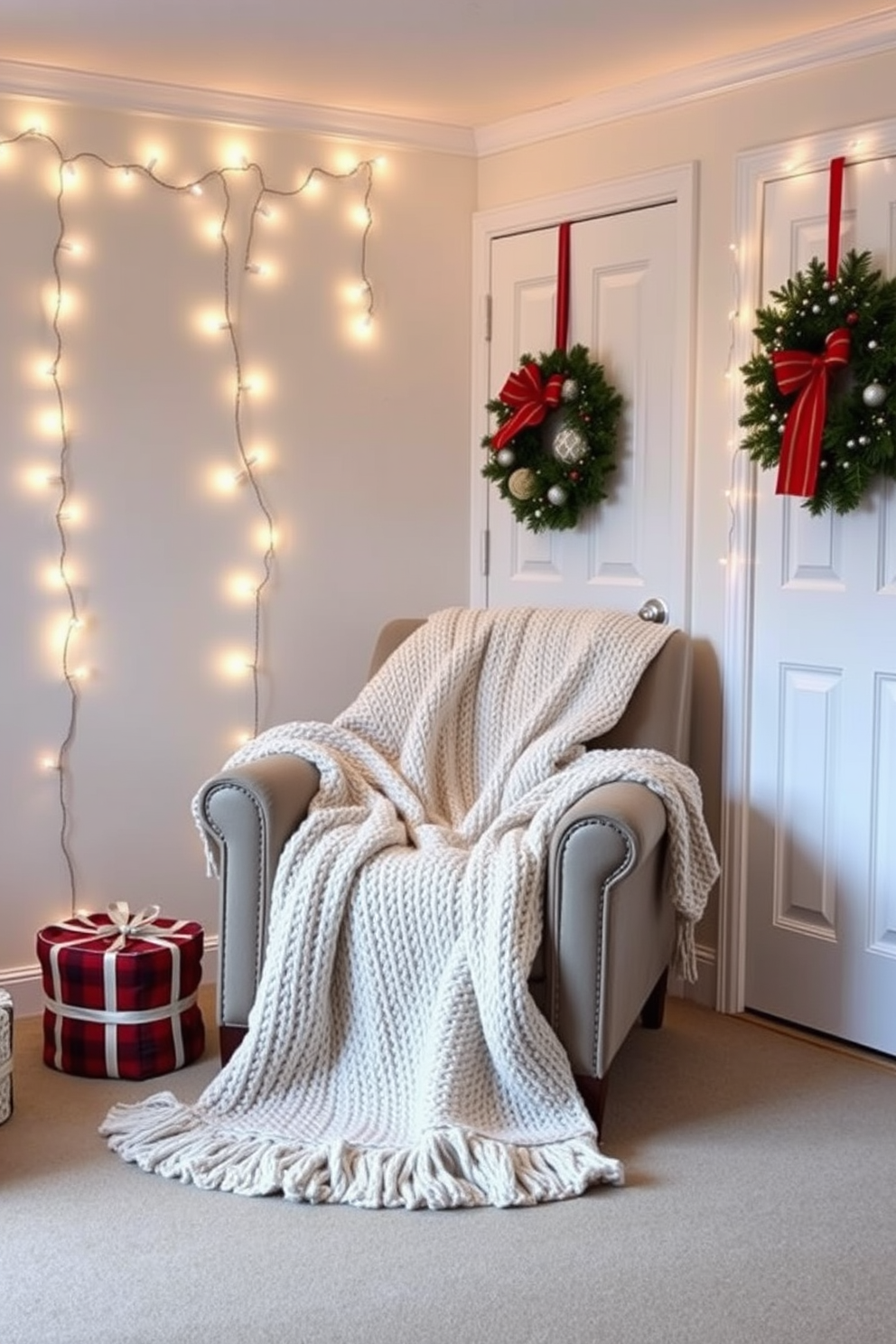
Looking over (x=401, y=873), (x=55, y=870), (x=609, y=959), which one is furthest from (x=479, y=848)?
(x=55, y=870)

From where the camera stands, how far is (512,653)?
3428mm

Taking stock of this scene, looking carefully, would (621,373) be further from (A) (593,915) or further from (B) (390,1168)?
(B) (390,1168)

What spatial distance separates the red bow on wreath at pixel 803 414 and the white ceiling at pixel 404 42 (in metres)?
0.72

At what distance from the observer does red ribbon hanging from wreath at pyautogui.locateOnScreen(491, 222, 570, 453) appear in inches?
143

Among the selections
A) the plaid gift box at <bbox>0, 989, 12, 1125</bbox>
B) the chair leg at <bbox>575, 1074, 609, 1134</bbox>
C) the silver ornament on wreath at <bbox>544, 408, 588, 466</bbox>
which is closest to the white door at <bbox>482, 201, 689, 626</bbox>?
the silver ornament on wreath at <bbox>544, 408, 588, 466</bbox>

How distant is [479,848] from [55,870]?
126 centimetres

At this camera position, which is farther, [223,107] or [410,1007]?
[223,107]

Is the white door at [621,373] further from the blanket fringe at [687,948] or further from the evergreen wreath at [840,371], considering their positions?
the blanket fringe at [687,948]

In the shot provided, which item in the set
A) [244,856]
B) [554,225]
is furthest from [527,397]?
[244,856]

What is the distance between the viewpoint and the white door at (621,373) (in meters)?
3.48

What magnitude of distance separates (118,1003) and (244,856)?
17.0 inches

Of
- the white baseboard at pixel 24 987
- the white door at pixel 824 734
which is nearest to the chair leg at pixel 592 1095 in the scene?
the white door at pixel 824 734

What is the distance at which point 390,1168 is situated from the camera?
98.7 inches

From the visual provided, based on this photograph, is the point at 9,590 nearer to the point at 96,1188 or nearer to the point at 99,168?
the point at 99,168
